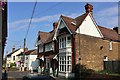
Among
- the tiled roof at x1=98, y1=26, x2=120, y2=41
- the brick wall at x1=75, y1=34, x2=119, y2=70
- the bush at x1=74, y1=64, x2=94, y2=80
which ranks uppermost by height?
the tiled roof at x1=98, y1=26, x2=120, y2=41

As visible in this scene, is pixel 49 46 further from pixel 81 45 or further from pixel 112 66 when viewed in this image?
pixel 112 66

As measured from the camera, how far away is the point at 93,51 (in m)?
29.6

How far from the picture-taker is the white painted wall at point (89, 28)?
28797 mm

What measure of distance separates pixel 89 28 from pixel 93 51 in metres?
3.36

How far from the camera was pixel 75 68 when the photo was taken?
2723cm

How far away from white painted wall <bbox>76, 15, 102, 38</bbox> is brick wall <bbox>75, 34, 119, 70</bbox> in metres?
0.60

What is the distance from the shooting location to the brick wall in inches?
1118

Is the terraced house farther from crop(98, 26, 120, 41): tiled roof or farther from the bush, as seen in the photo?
the bush


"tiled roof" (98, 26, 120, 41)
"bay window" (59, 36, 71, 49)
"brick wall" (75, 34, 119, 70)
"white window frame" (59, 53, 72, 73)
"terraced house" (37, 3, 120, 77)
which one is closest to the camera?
"terraced house" (37, 3, 120, 77)

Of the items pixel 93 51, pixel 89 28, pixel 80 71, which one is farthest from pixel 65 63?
pixel 89 28

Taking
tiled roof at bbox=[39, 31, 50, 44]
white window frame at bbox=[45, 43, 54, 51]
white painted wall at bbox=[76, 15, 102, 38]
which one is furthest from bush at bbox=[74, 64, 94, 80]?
tiled roof at bbox=[39, 31, 50, 44]

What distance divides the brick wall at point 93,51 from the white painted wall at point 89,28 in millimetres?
600

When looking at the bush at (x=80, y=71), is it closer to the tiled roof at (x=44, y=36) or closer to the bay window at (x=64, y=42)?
the bay window at (x=64, y=42)

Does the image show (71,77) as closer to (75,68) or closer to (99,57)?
(75,68)
